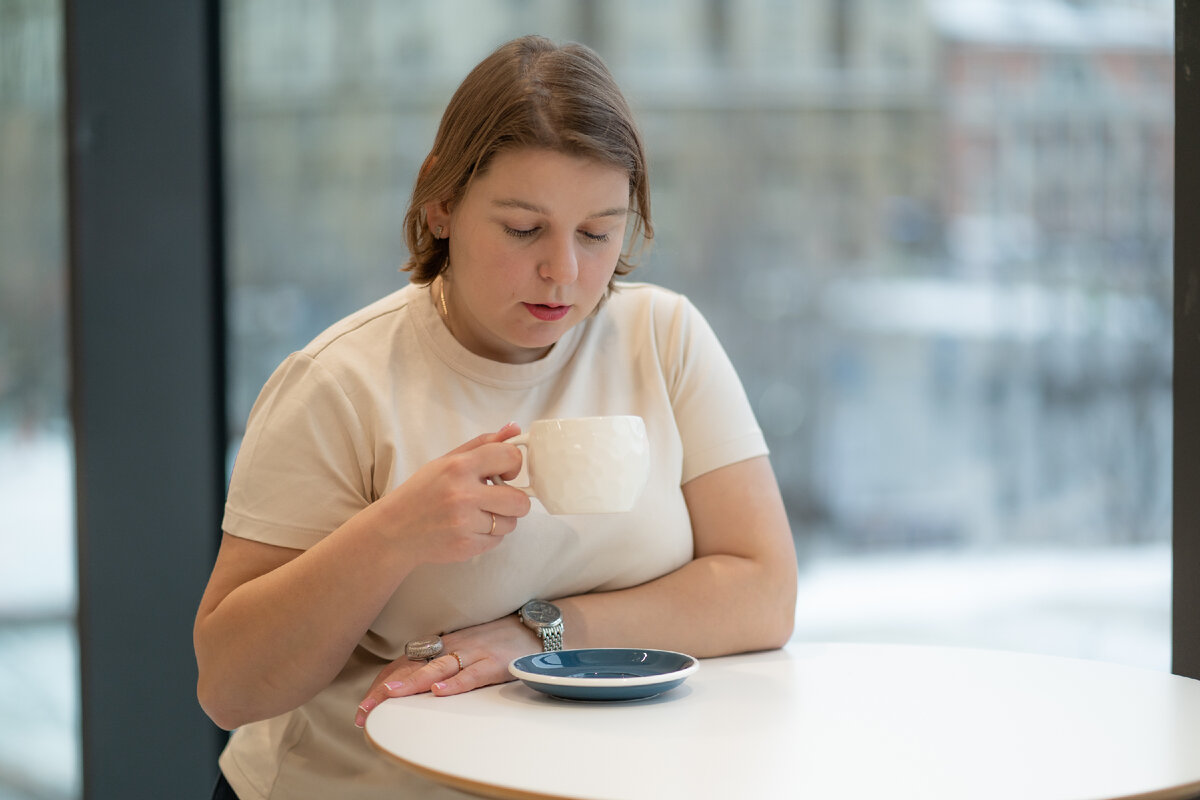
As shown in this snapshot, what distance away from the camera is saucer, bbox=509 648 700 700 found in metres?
0.90

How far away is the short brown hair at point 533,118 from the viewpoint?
112 centimetres

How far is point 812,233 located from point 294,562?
1.66 meters

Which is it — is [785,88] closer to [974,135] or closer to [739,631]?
[974,135]

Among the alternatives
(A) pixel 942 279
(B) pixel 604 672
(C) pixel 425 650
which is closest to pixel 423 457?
(C) pixel 425 650

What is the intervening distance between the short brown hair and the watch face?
1.47 ft

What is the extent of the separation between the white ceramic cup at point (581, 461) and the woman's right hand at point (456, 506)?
0.8 inches

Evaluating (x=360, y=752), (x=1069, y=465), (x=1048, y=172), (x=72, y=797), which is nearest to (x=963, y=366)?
(x=1069, y=465)

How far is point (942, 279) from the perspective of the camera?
7.98ft

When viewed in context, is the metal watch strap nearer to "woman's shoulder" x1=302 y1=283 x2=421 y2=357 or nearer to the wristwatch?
the wristwatch

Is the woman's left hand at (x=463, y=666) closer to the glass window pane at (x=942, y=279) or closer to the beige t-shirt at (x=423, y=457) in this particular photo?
the beige t-shirt at (x=423, y=457)

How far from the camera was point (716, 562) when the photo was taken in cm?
123

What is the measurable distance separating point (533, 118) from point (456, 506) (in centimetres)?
42

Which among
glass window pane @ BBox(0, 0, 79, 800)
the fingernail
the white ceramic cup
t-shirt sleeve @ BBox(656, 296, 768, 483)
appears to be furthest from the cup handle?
glass window pane @ BBox(0, 0, 79, 800)

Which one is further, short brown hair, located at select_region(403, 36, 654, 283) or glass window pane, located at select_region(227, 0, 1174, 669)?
glass window pane, located at select_region(227, 0, 1174, 669)
